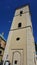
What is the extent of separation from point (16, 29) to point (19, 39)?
2.57 metres

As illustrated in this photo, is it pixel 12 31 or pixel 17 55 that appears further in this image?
pixel 12 31

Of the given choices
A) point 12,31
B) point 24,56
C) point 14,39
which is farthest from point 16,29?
point 24,56

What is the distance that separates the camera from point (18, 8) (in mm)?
24906

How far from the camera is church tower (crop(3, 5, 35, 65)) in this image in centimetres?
1727

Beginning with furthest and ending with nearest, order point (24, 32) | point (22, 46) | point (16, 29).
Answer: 1. point (16, 29)
2. point (24, 32)
3. point (22, 46)

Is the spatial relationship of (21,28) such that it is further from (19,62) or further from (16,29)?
(19,62)

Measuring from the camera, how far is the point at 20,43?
1889 centimetres

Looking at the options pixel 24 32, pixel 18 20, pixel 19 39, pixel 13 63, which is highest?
pixel 18 20

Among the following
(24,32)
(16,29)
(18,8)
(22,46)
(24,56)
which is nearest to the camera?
(24,56)

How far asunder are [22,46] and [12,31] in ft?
14.5

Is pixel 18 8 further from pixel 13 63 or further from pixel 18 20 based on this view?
pixel 13 63

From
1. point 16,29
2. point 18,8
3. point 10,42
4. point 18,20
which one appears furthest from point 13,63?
point 18,8

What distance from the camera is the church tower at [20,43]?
17.3 m

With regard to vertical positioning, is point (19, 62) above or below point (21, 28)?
below
